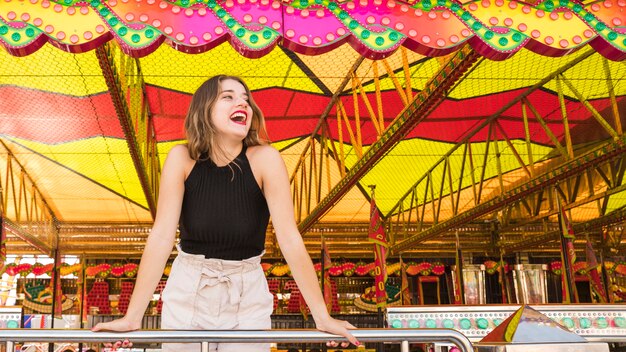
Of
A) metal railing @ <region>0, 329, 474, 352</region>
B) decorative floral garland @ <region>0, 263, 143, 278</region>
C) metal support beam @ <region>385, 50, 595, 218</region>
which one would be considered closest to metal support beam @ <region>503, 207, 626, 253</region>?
metal support beam @ <region>385, 50, 595, 218</region>

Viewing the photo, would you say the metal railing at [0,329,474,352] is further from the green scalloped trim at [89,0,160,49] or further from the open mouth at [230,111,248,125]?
the green scalloped trim at [89,0,160,49]

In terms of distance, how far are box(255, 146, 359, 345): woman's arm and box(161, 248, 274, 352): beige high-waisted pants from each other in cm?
15

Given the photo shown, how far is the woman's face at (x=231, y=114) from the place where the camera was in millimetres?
2260

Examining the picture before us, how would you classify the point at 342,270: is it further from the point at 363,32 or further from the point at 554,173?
the point at 363,32

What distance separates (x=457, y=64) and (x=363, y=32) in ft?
4.11

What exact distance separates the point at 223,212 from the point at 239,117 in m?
0.36

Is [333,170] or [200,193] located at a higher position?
[333,170]

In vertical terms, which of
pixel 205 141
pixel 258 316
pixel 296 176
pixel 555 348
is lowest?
pixel 555 348

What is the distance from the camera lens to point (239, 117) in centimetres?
229

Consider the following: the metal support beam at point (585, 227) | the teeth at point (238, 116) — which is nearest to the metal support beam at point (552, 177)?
the metal support beam at point (585, 227)

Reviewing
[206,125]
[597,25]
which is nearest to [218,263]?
[206,125]

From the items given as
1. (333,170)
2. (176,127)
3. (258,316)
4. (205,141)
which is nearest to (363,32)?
(205,141)

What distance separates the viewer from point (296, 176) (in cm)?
1286

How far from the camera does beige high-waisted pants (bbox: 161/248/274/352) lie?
6.78 feet
